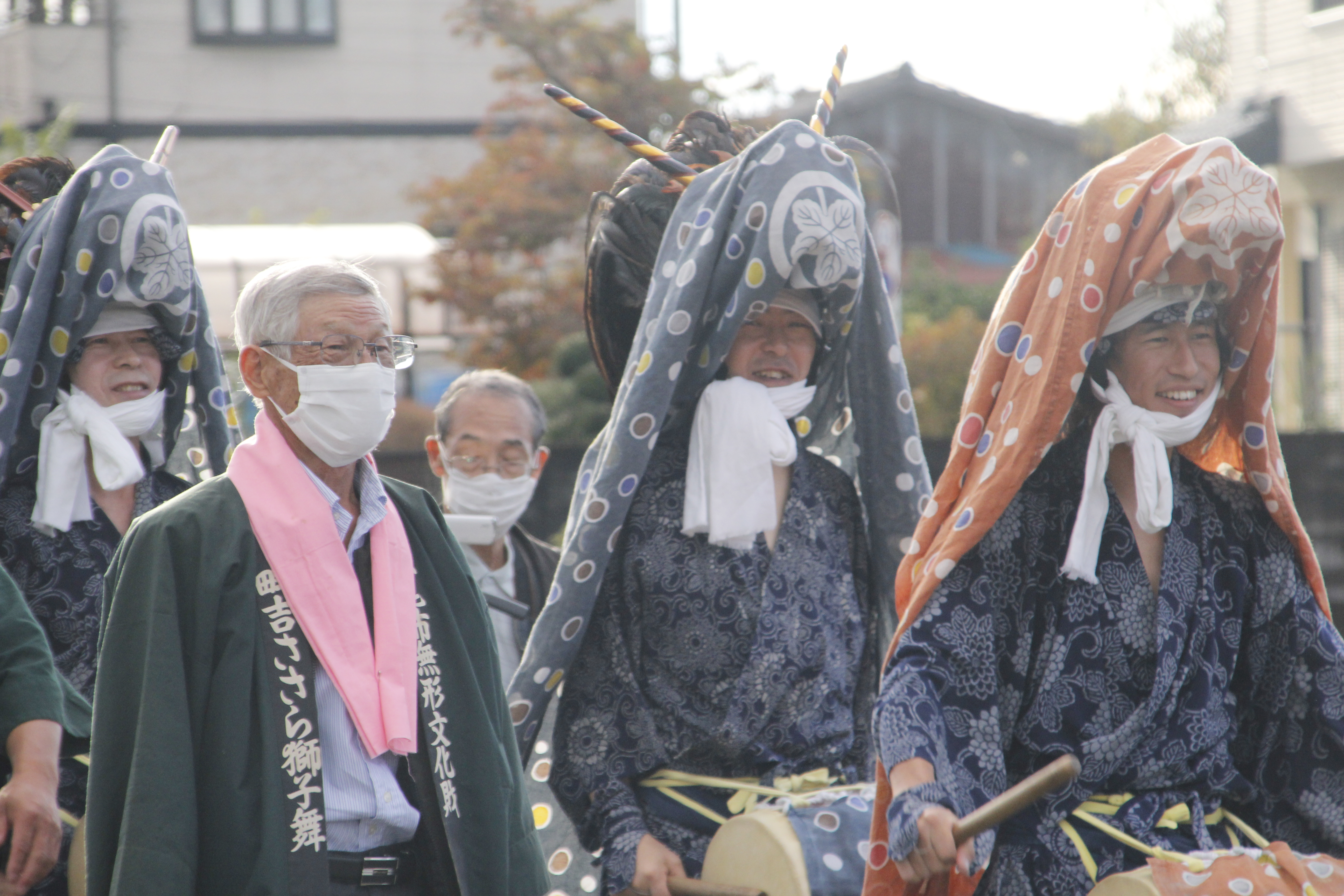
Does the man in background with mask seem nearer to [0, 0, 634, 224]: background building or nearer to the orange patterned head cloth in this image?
the orange patterned head cloth

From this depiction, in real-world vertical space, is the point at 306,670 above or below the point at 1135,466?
below

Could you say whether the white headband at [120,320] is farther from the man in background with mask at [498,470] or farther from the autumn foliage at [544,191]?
the autumn foliage at [544,191]

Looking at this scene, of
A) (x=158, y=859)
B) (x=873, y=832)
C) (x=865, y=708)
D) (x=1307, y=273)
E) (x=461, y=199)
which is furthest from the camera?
(x=1307, y=273)

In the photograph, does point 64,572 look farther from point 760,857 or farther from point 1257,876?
point 1257,876

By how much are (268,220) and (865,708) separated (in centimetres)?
1783

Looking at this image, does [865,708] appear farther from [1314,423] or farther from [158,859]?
[1314,423]

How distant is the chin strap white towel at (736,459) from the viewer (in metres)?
3.51

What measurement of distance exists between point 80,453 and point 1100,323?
2.47m

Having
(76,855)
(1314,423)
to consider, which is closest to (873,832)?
(76,855)

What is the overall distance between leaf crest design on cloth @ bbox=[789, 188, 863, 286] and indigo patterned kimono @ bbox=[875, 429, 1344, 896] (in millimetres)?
740

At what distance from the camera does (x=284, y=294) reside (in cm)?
279

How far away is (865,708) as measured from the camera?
357 cm

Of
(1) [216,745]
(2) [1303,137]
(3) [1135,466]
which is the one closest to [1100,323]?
(3) [1135,466]

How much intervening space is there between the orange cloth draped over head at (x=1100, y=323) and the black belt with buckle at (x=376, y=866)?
899 millimetres
